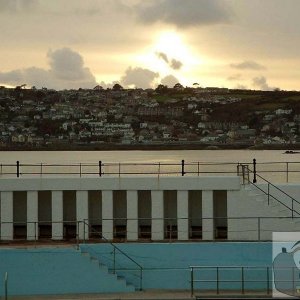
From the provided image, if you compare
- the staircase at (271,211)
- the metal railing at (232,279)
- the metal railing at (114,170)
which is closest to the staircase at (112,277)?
the metal railing at (232,279)

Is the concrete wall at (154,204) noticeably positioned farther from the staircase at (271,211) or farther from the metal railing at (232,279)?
the metal railing at (232,279)

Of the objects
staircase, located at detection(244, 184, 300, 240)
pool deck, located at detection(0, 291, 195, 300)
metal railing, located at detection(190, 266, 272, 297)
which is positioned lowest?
pool deck, located at detection(0, 291, 195, 300)

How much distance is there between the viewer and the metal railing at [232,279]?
20531mm

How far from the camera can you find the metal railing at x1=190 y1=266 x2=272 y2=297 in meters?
20.5

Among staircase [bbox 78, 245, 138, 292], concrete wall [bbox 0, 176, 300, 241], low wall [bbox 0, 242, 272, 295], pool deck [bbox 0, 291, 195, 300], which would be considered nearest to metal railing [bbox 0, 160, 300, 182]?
concrete wall [bbox 0, 176, 300, 241]

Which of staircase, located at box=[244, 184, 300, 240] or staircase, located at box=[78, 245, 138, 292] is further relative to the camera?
staircase, located at box=[244, 184, 300, 240]

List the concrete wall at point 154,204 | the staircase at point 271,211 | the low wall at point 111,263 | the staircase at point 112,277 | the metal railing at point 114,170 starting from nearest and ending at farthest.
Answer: the low wall at point 111,263, the staircase at point 112,277, the staircase at point 271,211, the concrete wall at point 154,204, the metal railing at point 114,170

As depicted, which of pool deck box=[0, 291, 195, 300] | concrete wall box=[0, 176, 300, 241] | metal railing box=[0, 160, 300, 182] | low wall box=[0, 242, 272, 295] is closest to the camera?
pool deck box=[0, 291, 195, 300]

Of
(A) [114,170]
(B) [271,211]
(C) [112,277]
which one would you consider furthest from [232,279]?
(A) [114,170]

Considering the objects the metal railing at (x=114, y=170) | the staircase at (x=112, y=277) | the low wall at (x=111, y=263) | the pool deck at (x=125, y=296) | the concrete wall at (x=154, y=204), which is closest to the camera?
the pool deck at (x=125, y=296)

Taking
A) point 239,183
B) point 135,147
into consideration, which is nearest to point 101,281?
point 239,183

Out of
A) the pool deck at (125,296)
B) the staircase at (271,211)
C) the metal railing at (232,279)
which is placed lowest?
the pool deck at (125,296)

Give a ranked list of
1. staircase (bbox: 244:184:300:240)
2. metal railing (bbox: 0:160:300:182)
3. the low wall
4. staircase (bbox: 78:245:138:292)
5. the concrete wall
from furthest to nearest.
Answer: metal railing (bbox: 0:160:300:182) → the concrete wall → staircase (bbox: 244:184:300:240) → staircase (bbox: 78:245:138:292) → the low wall

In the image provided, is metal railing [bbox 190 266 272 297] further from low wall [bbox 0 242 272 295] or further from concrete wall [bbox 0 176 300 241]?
concrete wall [bbox 0 176 300 241]
